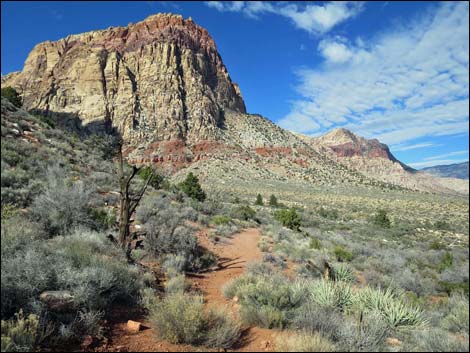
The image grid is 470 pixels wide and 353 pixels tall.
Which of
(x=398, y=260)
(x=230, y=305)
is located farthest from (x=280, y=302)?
(x=398, y=260)

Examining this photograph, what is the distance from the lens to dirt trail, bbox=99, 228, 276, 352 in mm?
4648

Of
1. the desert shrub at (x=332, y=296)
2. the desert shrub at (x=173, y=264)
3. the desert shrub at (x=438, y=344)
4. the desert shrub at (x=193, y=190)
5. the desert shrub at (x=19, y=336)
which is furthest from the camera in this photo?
the desert shrub at (x=193, y=190)

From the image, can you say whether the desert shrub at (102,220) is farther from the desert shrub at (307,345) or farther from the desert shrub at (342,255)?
the desert shrub at (342,255)

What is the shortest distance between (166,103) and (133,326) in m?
86.3

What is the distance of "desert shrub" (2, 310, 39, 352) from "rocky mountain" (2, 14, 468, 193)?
60.4 metres

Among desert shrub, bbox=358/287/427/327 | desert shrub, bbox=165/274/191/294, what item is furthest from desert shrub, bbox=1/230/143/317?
desert shrub, bbox=358/287/427/327

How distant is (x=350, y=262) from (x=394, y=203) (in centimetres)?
3626

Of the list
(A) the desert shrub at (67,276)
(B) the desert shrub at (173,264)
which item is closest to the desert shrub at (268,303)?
(A) the desert shrub at (67,276)

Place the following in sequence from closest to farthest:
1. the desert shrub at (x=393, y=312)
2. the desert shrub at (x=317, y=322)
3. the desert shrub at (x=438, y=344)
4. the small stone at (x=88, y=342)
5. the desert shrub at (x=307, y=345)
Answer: the desert shrub at (x=307, y=345) → the desert shrub at (x=438, y=344) → the small stone at (x=88, y=342) → the desert shrub at (x=317, y=322) → the desert shrub at (x=393, y=312)

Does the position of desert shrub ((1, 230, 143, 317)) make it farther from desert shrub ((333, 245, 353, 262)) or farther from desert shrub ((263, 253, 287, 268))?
desert shrub ((333, 245, 353, 262))

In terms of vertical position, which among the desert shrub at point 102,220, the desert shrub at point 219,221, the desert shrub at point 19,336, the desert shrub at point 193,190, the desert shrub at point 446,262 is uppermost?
the desert shrub at point 193,190

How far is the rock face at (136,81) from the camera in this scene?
85.2m

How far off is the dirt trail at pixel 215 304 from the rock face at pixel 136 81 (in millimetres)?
69721

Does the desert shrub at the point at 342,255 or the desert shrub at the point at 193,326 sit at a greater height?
the desert shrub at the point at 193,326
